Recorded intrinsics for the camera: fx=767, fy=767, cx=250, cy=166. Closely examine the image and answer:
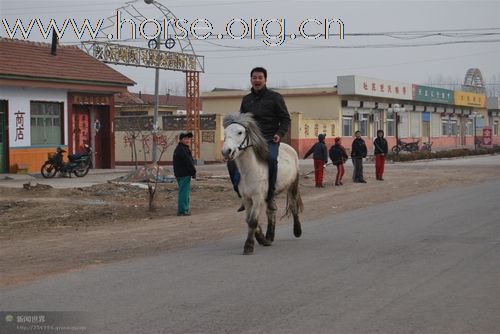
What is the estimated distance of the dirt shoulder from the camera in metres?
10.5

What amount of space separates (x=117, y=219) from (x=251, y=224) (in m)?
6.24

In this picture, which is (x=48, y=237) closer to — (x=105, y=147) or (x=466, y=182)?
(x=466, y=182)

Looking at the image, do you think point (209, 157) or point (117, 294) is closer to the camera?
point (117, 294)

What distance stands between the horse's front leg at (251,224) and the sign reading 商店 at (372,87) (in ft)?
147

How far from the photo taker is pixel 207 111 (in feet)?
193

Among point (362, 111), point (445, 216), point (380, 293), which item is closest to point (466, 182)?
point (445, 216)

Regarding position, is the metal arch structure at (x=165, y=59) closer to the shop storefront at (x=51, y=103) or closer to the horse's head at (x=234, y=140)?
the shop storefront at (x=51, y=103)

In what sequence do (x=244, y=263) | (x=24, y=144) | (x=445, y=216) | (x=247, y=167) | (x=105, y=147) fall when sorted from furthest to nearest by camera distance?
1. (x=105, y=147)
2. (x=24, y=144)
3. (x=445, y=216)
4. (x=247, y=167)
5. (x=244, y=263)

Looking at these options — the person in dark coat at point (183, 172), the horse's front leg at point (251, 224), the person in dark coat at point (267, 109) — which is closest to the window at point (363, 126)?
the person in dark coat at point (183, 172)

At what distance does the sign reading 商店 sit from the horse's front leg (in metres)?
44.7

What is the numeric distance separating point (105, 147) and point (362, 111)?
98.2 feet

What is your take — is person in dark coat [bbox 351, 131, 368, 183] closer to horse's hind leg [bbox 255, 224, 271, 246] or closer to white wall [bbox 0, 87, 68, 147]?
white wall [bbox 0, 87, 68, 147]

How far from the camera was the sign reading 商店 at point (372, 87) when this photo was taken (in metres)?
54.2

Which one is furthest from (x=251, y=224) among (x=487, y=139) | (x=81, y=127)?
(x=487, y=139)
